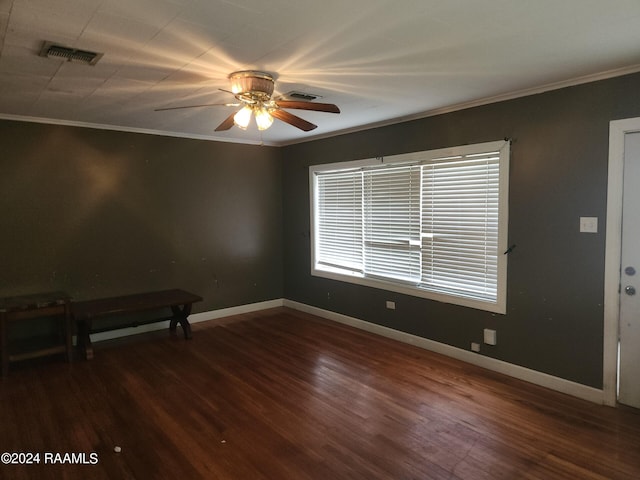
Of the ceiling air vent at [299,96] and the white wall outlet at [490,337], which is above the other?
the ceiling air vent at [299,96]

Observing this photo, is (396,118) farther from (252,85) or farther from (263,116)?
(252,85)

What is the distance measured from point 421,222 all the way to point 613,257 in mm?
1702

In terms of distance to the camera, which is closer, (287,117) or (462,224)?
(287,117)

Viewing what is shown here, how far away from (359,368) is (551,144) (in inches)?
98.4

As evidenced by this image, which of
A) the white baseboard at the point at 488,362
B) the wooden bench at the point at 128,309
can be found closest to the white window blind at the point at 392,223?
the white baseboard at the point at 488,362

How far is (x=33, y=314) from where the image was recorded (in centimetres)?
371

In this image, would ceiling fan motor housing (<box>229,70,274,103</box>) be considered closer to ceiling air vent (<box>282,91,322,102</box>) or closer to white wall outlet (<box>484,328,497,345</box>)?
ceiling air vent (<box>282,91,322,102</box>)

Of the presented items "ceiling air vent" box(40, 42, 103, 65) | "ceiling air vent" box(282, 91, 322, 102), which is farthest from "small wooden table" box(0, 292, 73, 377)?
"ceiling air vent" box(282, 91, 322, 102)

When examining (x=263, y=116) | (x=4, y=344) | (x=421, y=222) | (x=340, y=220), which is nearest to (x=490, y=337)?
(x=421, y=222)

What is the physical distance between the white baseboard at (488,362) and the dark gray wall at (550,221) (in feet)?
0.19

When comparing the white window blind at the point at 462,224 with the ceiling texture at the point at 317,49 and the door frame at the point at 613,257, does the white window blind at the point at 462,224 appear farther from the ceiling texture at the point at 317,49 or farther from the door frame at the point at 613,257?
the door frame at the point at 613,257

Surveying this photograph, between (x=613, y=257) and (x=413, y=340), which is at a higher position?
(x=613, y=257)

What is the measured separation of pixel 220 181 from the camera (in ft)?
17.8

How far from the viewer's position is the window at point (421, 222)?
3643mm
